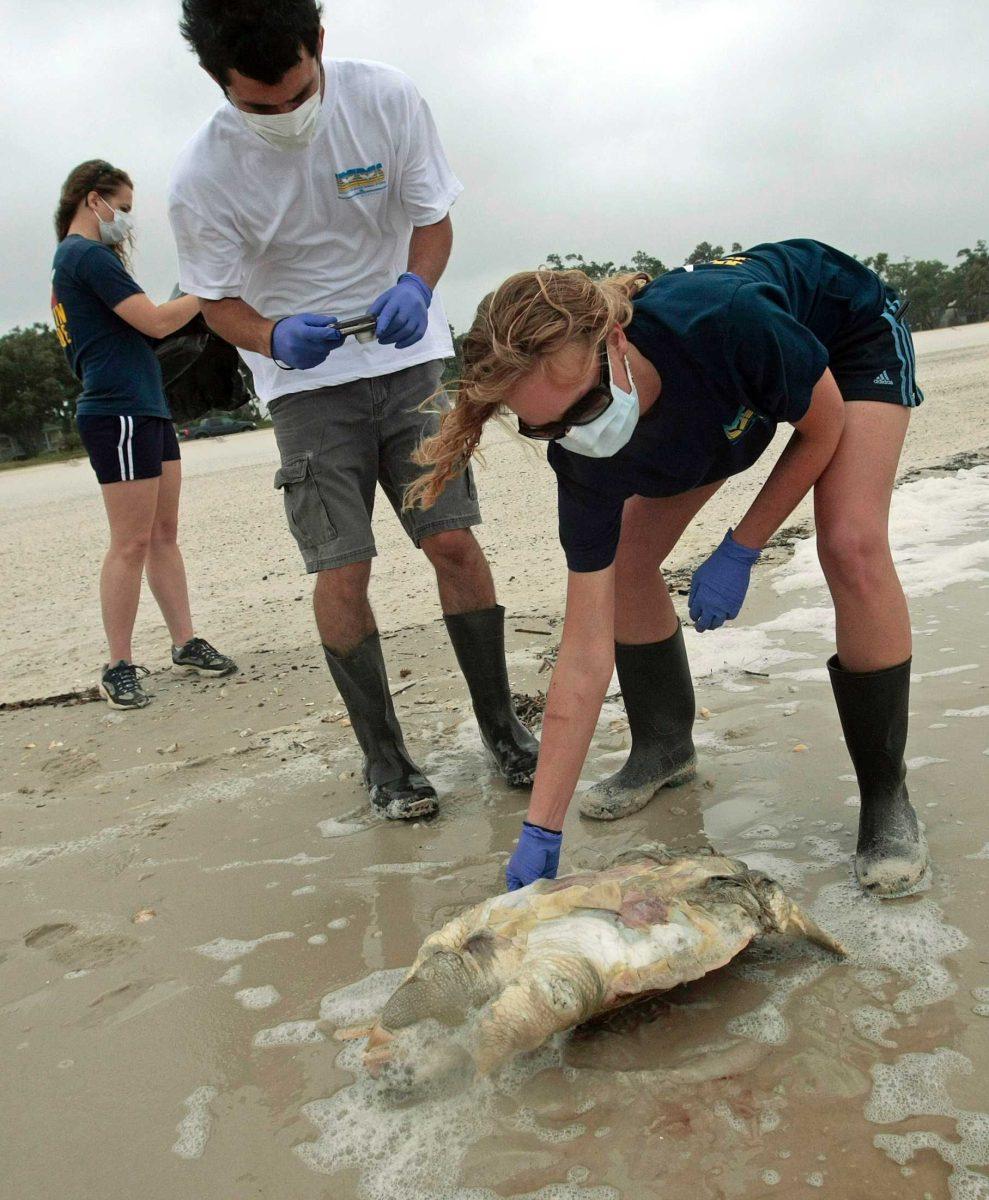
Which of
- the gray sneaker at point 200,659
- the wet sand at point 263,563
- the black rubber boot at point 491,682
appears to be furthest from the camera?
the wet sand at point 263,563

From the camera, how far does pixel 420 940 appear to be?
6.98 ft

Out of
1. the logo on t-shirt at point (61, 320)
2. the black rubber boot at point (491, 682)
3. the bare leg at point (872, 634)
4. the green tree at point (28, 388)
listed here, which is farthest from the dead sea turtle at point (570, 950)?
the green tree at point (28, 388)

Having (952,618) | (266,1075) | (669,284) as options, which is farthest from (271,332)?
(952,618)

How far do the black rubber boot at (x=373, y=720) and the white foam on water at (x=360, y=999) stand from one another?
76 cm

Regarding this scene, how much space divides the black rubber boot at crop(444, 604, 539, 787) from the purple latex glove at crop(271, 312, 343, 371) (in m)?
0.80

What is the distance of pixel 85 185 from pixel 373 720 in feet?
8.37

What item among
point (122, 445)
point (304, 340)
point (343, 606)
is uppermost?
point (304, 340)

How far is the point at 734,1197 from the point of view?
55.9 inches

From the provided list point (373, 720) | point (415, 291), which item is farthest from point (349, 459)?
point (373, 720)

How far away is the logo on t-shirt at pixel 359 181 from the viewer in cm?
273

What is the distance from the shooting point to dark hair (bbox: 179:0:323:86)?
2.30 m

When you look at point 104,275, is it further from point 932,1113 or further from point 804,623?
point 932,1113

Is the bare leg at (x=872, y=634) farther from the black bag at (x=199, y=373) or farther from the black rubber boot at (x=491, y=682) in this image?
the black bag at (x=199, y=373)

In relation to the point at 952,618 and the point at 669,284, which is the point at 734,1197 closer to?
the point at 669,284
